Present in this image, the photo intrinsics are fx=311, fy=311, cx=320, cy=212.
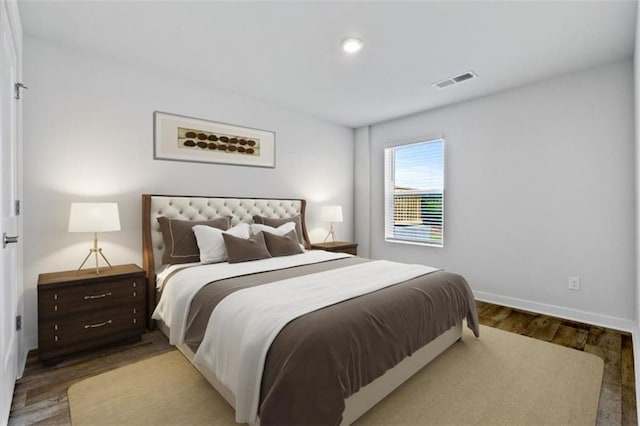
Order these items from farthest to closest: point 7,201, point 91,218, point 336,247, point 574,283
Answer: point 336,247, point 574,283, point 91,218, point 7,201

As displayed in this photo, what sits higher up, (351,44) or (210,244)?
(351,44)

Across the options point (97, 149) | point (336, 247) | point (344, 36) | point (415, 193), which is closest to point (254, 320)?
point (344, 36)

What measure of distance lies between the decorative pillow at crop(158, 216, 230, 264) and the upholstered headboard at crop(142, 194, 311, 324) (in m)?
0.09

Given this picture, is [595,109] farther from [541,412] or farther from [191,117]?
[191,117]

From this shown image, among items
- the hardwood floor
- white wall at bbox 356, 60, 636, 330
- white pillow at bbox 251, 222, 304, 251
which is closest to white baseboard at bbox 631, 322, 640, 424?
the hardwood floor

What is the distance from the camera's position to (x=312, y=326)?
4.92 feet

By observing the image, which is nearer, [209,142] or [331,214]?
[209,142]

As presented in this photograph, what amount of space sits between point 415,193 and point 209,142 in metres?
2.94

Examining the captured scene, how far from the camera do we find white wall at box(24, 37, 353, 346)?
259 centimetres

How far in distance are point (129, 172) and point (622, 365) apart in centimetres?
444

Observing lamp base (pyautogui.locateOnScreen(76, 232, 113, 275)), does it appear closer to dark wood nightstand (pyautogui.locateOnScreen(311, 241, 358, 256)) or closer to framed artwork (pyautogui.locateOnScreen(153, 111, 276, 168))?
framed artwork (pyautogui.locateOnScreen(153, 111, 276, 168))

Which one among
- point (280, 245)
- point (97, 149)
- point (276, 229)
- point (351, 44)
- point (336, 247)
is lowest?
point (336, 247)

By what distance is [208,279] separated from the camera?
7.41 ft

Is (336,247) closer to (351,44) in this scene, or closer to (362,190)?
(362,190)
